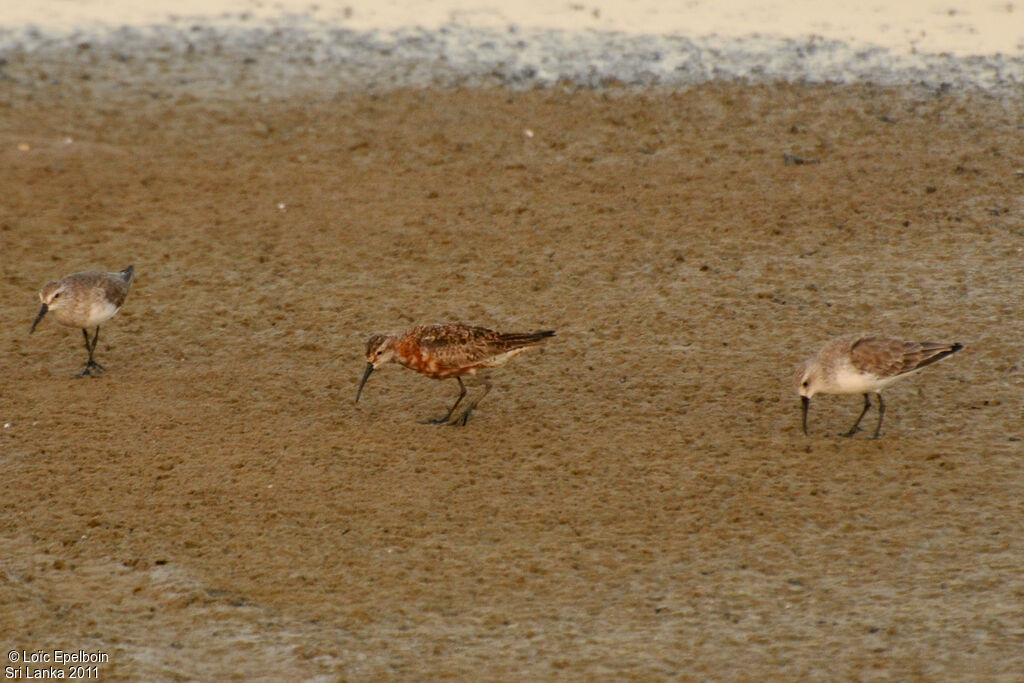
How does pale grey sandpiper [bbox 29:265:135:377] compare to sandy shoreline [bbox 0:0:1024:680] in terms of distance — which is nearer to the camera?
sandy shoreline [bbox 0:0:1024:680]

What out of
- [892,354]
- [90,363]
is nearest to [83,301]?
[90,363]

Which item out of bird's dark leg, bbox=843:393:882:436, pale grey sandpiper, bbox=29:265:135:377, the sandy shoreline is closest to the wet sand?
the sandy shoreline

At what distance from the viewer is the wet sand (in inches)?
247

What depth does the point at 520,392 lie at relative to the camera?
8.66 m

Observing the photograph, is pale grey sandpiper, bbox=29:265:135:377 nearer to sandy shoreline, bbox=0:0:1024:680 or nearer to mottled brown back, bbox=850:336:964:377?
sandy shoreline, bbox=0:0:1024:680

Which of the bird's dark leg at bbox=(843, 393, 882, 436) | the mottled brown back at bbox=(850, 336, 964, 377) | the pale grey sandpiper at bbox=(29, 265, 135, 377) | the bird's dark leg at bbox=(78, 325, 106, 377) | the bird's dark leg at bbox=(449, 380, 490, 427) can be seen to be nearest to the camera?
the mottled brown back at bbox=(850, 336, 964, 377)

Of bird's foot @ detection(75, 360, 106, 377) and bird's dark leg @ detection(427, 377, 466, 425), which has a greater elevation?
bird's foot @ detection(75, 360, 106, 377)

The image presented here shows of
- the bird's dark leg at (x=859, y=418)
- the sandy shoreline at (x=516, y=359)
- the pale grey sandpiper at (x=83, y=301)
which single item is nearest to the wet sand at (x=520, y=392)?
the sandy shoreline at (x=516, y=359)

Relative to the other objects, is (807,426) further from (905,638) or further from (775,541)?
(905,638)

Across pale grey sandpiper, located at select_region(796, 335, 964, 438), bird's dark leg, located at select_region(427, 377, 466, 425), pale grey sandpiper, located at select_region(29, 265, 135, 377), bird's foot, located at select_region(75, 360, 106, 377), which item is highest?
pale grey sandpiper, located at select_region(29, 265, 135, 377)

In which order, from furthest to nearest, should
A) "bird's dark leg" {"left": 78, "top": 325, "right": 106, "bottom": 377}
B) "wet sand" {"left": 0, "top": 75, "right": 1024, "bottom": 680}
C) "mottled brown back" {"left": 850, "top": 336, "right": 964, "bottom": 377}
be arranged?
"bird's dark leg" {"left": 78, "top": 325, "right": 106, "bottom": 377} < "mottled brown back" {"left": 850, "top": 336, "right": 964, "bottom": 377} < "wet sand" {"left": 0, "top": 75, "right": 1024, "bottom": 680}

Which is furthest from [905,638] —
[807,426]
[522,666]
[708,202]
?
[708,202]

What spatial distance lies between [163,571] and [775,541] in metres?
3.16

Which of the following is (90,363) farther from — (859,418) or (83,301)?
(859,418)
